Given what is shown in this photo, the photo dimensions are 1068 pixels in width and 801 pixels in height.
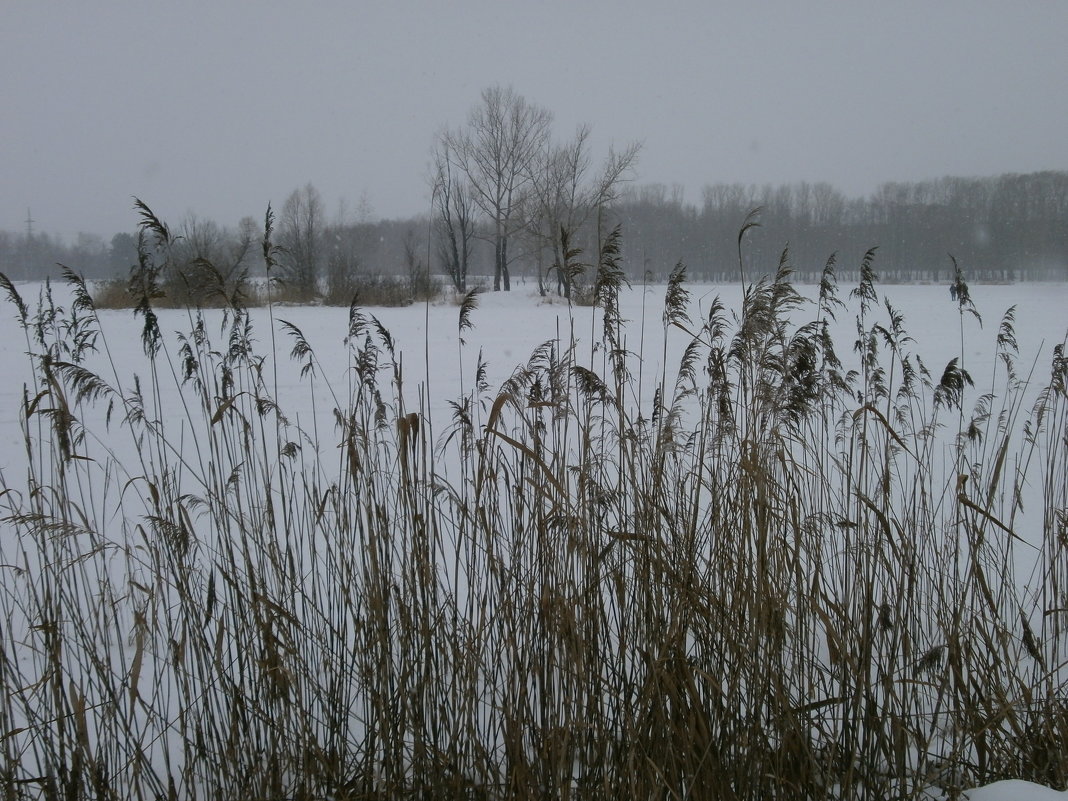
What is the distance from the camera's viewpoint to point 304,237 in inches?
915

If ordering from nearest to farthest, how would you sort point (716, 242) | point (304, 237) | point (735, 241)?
point (735, 241), point (716, 242), point (304, 237)

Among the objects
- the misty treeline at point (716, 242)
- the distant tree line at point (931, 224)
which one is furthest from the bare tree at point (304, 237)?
the distant tree line at point (931, 224)

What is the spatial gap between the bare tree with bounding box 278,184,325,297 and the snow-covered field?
2.79 metres

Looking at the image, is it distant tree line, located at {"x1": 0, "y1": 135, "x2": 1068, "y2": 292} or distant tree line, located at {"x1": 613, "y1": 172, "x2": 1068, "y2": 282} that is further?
distant tree line, located at {"x1": 613, "y1": 172, "x2": 1068, "y2": 282}

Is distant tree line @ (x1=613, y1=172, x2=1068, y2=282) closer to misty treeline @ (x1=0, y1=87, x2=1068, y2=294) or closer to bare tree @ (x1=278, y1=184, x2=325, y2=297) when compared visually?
misty treeline @ (x1=0, y1=87, x2=1068, y2=294)

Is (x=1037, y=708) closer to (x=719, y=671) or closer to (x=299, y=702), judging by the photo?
(x=719, y=671)

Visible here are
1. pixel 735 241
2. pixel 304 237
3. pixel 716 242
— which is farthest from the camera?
pixel 304 237

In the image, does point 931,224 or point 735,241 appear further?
point 931,224

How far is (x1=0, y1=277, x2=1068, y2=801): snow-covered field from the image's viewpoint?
15.8ft

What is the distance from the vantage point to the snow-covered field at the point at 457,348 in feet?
15.8

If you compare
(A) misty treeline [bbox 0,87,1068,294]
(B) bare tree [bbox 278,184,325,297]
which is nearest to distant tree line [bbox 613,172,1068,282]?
(A) misty treeline [bbox 0,87,1068,294]

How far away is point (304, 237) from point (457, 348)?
14.6 metres

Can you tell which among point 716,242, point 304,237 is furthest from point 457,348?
point 304,237

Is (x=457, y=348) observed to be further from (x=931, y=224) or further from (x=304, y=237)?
(x=304, y=237)
